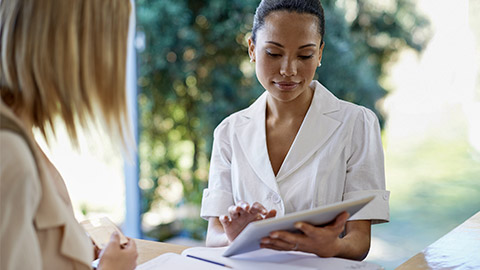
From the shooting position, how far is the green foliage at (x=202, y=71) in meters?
3.72

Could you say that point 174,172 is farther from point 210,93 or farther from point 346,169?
point 346,169

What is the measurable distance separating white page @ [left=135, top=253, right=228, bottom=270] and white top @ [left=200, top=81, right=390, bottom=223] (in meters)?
0.41

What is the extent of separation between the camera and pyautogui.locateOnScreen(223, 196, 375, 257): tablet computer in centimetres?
120

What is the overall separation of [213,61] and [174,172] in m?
1.03

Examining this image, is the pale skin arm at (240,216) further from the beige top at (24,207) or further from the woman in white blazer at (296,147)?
the beige top at (24,207)

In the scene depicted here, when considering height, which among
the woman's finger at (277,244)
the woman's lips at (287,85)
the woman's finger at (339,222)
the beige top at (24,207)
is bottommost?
the woman's finger at (277,244)

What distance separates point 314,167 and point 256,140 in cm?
26

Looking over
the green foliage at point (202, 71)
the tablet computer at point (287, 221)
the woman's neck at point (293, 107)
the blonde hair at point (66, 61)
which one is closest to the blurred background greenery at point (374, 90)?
the green foliage at point (202, 71)

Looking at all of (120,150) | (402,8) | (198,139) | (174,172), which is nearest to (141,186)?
(174,172)

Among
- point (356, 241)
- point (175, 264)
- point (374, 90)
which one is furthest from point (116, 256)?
point (374, 90)

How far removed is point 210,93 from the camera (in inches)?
163

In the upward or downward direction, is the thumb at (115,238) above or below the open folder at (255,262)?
above

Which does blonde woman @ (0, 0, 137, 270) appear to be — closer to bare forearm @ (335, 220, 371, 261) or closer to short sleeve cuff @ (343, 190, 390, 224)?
bare forearm @ (335, 220, 371, 261)

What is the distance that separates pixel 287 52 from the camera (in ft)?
5.86
